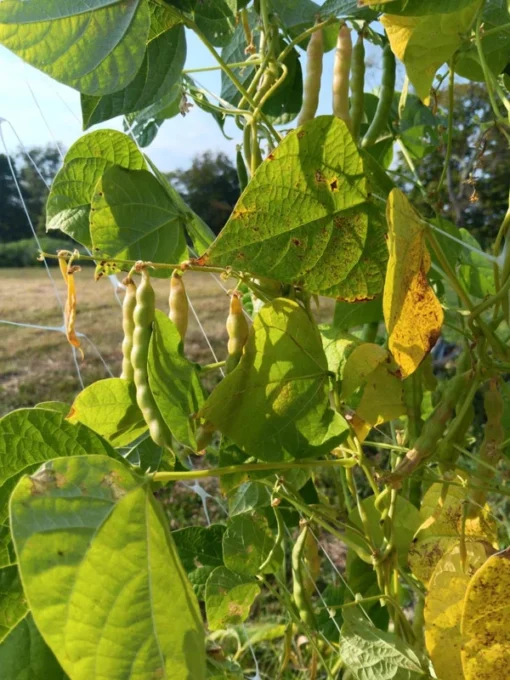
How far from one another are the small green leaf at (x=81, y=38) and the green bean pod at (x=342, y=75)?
16cm

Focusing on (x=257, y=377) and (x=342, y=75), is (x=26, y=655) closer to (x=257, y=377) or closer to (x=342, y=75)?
(x=257, y=377)

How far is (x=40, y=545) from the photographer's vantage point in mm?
326

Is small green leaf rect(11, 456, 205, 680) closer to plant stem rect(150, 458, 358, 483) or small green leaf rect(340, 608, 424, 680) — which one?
plant stem rect(150, 458, 358, 483)

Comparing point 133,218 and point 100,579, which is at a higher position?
point 133,218

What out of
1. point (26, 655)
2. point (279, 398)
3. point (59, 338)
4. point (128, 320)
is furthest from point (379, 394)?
point (59, 338)

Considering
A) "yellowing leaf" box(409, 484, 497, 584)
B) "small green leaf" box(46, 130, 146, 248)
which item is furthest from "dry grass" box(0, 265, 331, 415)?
"yellowing leaf" box(409, 484, 497, 584)

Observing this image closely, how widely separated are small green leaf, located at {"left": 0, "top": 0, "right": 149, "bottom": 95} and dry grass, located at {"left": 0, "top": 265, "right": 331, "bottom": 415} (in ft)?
7.81

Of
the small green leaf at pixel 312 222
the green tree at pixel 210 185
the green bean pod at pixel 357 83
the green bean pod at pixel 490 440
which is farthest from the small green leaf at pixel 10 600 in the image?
the green tree at pixel 210 185

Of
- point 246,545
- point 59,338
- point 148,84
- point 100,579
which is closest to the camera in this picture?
point 100,579

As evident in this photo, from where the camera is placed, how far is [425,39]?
51 cm

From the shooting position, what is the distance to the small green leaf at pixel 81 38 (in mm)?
441

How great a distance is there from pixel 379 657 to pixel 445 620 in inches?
2.9

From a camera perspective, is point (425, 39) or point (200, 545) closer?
point (425, 39)

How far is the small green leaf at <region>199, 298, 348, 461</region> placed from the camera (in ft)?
1.41
